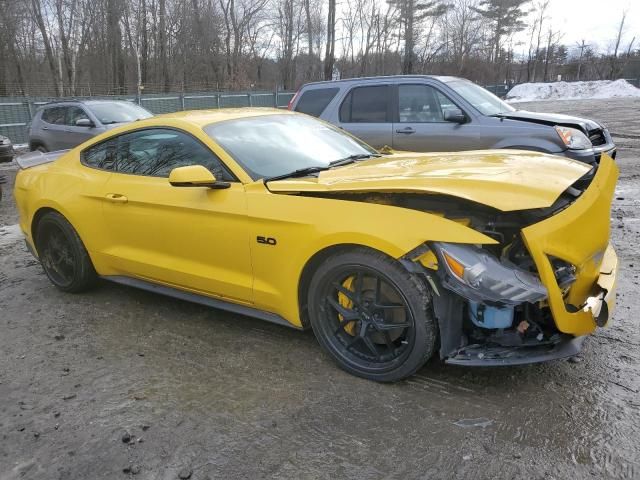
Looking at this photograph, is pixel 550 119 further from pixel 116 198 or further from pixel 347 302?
pixel 116 198

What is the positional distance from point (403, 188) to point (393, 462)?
135 centimetres

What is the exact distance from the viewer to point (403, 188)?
282 cm

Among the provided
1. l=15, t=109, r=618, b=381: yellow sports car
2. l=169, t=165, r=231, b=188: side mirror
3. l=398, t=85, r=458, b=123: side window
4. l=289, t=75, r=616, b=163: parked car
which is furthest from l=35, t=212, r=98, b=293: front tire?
l=398, t=85, r=458, b=123: side window

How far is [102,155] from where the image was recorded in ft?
14.3

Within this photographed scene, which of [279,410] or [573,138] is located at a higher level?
[573,138]

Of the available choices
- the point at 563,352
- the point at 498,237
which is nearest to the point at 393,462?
the point at 563,352

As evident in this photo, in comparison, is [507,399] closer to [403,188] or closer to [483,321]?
[483,321]

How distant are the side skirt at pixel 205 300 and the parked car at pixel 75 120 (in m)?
7.49

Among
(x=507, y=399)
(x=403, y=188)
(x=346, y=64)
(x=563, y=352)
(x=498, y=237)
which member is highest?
(x=346, y=64)

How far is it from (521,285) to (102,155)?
11.2 feet

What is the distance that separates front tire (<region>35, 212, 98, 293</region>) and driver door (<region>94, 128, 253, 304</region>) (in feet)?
1.33

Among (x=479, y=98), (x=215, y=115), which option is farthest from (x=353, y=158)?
(x=479, y=98)

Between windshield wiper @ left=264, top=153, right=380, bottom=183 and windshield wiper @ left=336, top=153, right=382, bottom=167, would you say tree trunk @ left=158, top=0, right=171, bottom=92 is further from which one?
windshield wiper @ left=264, top=153, right=380, bottom=183

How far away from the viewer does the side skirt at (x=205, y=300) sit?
338 cm
